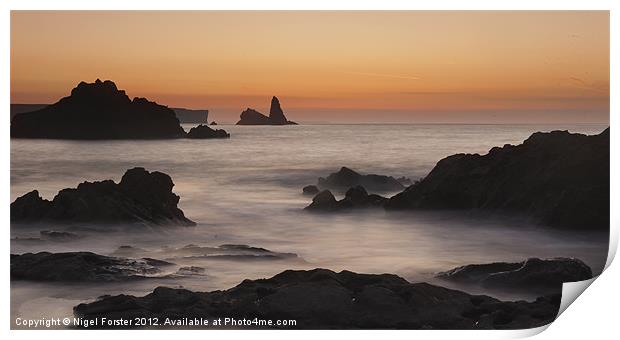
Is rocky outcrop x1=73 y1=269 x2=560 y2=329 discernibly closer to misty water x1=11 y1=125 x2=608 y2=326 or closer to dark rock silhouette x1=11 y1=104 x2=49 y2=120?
misty water x1=11 y1=125 x2=608 y2=326

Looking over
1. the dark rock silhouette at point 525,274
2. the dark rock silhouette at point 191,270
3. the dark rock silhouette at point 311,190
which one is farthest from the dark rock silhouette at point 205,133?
the dark rock silhouette at point 525,274

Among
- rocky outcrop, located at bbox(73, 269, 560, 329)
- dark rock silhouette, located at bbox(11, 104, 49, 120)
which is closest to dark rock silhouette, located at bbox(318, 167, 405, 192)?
rocky outcrop, located at bbox(73, 269, 560, 329)

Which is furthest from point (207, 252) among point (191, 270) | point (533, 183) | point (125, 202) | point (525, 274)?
point (533, 183)

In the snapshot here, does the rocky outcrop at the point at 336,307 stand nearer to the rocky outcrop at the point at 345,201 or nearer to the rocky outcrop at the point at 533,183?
the rocky outcrop at the point at 345,201

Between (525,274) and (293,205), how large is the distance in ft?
5.30

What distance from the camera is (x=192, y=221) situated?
6.77 meters

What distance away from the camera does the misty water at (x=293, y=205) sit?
6.65 metres

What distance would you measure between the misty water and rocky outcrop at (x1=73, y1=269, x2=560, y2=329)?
13cm

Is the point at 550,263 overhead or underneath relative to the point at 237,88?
underneath

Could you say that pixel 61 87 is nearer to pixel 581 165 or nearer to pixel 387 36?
pixel 387 36

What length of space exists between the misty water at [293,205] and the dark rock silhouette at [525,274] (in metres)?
0.06
